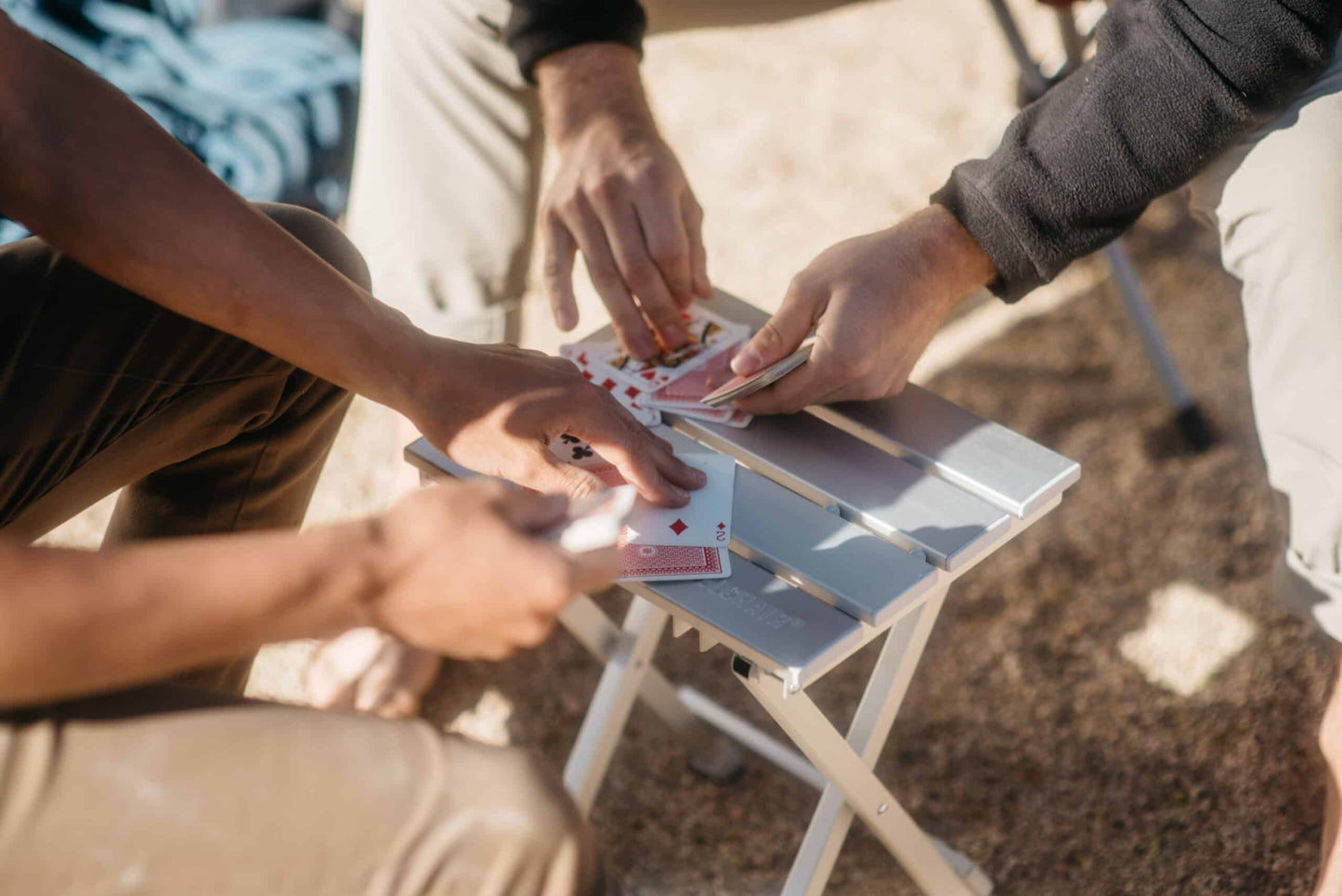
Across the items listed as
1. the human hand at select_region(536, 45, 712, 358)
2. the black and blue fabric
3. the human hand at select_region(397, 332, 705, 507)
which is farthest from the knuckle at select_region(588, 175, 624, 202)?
the black and blue fabric

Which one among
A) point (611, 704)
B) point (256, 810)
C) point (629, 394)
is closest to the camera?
point (256, 810)

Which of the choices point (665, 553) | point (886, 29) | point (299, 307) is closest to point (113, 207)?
point (299, 307)

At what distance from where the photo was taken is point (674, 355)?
159 centimetres

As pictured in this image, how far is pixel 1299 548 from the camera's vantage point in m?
1.37

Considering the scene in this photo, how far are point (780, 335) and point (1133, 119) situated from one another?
0.47 meters

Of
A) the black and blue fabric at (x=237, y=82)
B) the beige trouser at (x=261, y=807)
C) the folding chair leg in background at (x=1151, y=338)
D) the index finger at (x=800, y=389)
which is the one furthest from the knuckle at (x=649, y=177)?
the black and blue fabric at (x=237, y=82)

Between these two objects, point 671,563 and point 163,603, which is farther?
point 671,563

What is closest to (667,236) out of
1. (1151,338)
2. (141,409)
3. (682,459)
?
(682,459)

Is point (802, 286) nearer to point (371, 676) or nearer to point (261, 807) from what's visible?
point (261, 807)

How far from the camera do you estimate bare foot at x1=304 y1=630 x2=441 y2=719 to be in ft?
6.24

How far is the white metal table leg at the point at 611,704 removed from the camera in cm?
174

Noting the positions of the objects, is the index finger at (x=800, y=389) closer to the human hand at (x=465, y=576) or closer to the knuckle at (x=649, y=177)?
the knuckle at (x=649, y=177)

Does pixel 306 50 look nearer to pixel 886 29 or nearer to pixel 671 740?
pixel 886 29

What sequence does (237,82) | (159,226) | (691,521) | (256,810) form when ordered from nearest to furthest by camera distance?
(256,810), (159,226), (691,521), (237,82)
